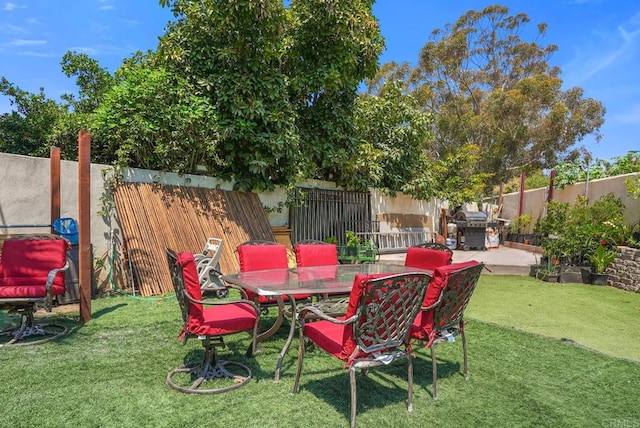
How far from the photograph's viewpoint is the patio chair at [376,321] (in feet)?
7.47

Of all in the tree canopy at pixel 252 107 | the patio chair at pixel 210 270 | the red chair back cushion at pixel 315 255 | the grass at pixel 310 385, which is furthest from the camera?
the tree canopy at pixel 252 107

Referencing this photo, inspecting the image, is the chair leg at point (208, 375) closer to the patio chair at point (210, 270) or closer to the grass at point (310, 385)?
the grass at point (310, 385)

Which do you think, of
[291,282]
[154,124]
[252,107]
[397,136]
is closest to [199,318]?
[291,282]

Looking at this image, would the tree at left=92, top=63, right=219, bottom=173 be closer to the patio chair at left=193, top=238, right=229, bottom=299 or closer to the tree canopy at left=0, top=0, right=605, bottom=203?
the tree canopy at left=0, top=0, right=605, bottom=203

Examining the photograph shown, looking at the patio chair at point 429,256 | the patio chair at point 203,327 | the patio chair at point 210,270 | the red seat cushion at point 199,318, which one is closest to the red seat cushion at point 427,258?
the patio chair at point 429,256

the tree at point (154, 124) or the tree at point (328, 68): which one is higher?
the tree at point (328, 68)

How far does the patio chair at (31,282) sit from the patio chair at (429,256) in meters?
3.54

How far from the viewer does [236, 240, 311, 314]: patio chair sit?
394cm

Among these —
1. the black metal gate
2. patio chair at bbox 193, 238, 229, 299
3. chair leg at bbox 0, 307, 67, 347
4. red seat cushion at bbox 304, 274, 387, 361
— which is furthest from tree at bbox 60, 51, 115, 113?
red seat cushion at bbox 304, 274, 387, 361

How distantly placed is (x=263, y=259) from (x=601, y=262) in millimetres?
6819

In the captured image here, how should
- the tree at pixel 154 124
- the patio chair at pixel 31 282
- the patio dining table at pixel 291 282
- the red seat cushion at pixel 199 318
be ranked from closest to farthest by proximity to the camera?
1. the red seat cushion at pixel 199 318
2. the patio dining table at pixel 291 282
3. the patio chair at pixel 31 282
4. the tree at pixel 154 124

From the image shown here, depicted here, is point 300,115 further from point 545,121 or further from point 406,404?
point 545,121

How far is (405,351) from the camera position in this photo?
2559 millimetres

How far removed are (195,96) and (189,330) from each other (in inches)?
202
